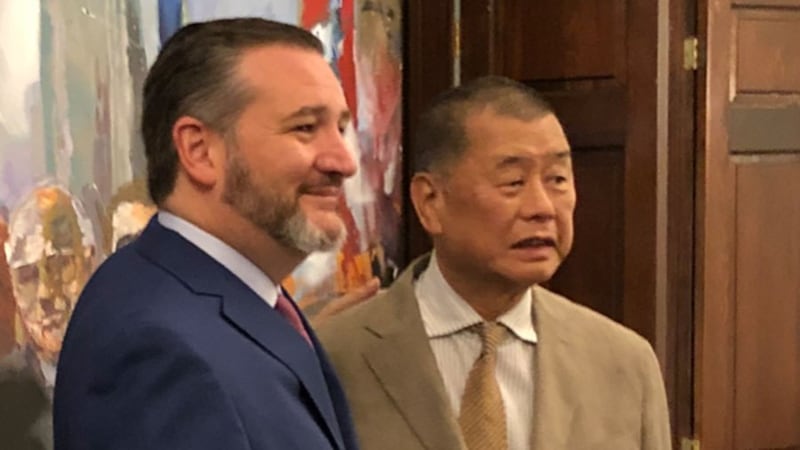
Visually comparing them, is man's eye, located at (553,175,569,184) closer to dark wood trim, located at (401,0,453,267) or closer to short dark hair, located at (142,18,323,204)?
short dark hair, located at (142,18,323,204)

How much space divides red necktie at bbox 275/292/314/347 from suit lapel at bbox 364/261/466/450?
0.29 meters

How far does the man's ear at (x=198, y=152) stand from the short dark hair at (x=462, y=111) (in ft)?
1.85

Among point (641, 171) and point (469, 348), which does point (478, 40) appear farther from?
point (469, 348)

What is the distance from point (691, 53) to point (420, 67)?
0.70 meters

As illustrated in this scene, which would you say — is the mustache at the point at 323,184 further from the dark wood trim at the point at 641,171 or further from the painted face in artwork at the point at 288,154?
the dark wood trim at the point at 641,171

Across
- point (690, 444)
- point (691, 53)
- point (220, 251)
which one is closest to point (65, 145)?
point (220, 251)

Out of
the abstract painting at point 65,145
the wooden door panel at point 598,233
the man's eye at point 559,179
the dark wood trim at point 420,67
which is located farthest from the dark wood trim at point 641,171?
the abstract painting at point 65,145

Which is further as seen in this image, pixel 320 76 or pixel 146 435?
pixel 320 76

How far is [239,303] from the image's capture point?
124cm

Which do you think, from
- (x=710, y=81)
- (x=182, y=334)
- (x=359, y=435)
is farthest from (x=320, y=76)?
(x=710, y=81)

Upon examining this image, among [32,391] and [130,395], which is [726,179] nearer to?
[32,391]

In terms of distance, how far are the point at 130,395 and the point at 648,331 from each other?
142cm

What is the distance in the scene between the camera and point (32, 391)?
179cm

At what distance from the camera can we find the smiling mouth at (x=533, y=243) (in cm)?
169
